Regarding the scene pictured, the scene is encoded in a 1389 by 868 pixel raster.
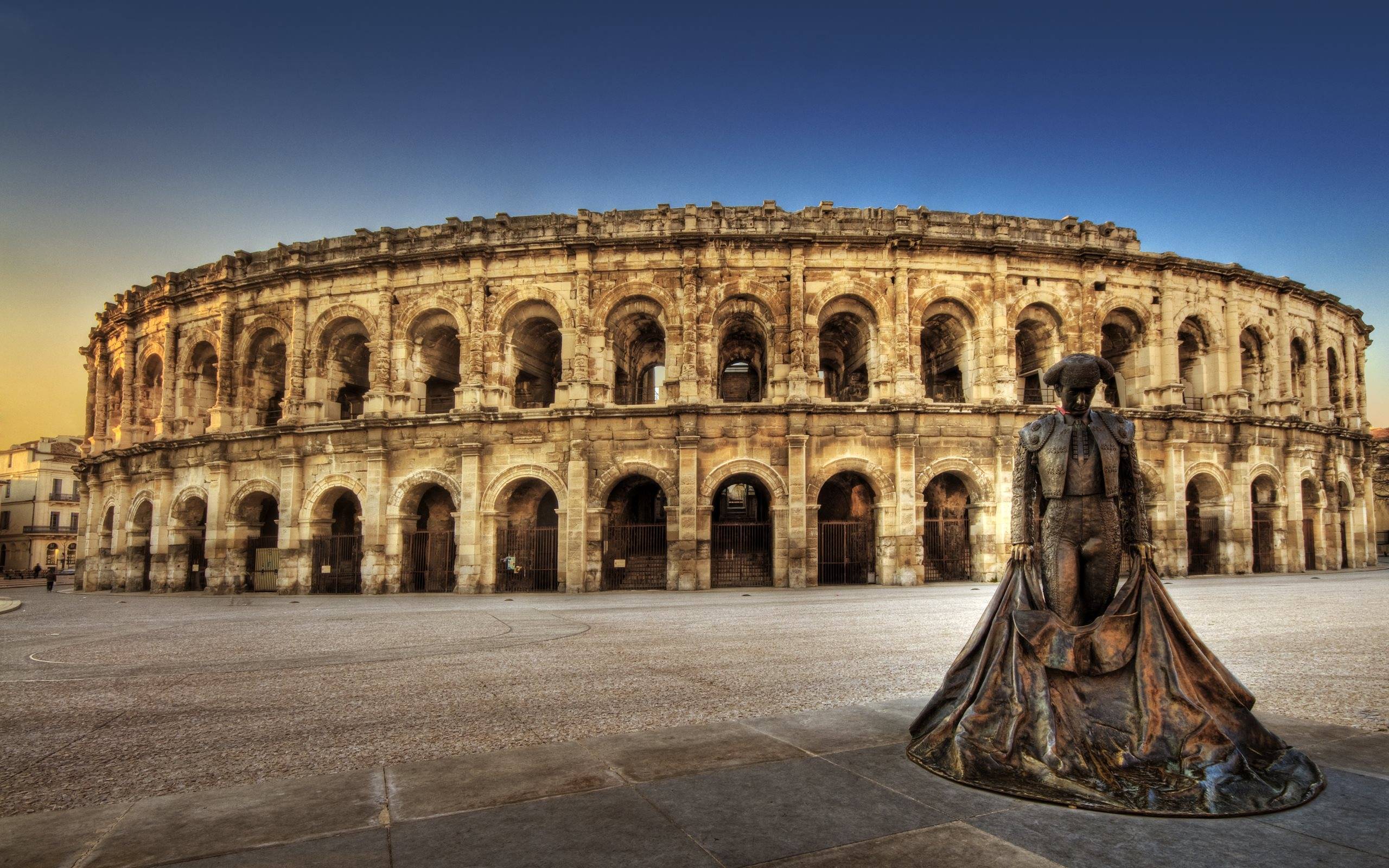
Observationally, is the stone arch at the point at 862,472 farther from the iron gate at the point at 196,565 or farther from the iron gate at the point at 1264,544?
the iron gate at the point at 196,565

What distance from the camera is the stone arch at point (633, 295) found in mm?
20031

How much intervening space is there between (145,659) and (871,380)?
16854 mm

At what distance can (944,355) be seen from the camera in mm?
22469

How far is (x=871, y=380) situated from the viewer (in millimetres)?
19969

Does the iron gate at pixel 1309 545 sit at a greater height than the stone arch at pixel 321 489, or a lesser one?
lesser

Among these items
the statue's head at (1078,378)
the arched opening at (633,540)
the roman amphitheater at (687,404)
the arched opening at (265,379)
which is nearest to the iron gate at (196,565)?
the roman amphitheater at (687,404)

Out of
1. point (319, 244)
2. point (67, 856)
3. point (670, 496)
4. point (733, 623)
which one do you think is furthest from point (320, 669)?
point (319, 244)

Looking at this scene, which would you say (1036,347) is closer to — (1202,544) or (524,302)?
(1202,544)

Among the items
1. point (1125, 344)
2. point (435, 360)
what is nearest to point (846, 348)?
point (1125, 344)

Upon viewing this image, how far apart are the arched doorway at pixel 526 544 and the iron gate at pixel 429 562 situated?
1646 mm

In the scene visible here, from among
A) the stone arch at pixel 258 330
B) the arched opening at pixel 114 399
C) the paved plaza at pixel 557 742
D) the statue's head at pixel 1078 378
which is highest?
the stone arch at pixel 258 330

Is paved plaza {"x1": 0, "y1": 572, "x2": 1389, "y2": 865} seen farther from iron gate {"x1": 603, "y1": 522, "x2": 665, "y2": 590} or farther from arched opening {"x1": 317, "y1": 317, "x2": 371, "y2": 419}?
arched opening {"x1": 317, "y1": 317, "x2": 371, "y2": 419}

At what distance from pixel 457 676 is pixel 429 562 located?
15026mm

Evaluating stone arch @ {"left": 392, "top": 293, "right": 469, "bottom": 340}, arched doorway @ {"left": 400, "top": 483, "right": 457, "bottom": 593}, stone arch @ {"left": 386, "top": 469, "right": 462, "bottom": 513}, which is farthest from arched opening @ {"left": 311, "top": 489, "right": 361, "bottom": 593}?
stone arch @ {"left": 392, "top": 293, "right": 469, "bottom": 340}
